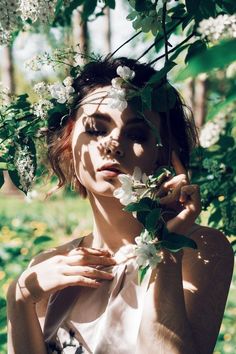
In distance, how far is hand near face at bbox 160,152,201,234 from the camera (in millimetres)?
1169

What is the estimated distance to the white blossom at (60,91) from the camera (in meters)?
1.47

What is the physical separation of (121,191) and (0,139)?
493 millimetres

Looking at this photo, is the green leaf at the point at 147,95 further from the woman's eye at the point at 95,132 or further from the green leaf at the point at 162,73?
the woman's eye at the point at 95,132

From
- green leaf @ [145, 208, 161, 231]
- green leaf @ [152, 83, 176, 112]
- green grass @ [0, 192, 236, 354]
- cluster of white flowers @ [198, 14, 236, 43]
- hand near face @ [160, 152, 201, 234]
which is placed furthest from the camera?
green grass @ [0, 192, 236, 354]

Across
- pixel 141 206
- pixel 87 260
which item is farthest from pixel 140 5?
pixel 87 260

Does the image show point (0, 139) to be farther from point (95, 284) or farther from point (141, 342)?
point (141, 342)

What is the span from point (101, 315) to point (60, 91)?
0.56 meters

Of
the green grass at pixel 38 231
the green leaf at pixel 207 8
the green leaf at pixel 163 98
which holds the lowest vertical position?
the green grass at pixel 38 231

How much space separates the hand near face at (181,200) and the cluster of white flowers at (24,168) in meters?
0.39

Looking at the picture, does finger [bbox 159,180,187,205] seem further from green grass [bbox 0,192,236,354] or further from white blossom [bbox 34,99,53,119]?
green grass [bbox 0,192,236,354]

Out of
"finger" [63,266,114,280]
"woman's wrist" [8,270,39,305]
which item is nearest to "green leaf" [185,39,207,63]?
"finger" [63,266,114,280]

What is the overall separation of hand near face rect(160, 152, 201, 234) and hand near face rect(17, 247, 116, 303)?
0.90ft

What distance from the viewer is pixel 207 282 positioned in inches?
53.6

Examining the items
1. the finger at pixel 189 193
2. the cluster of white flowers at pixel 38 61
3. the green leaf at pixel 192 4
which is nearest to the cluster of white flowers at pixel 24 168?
the cluster of white flowers at pixel 38 61
